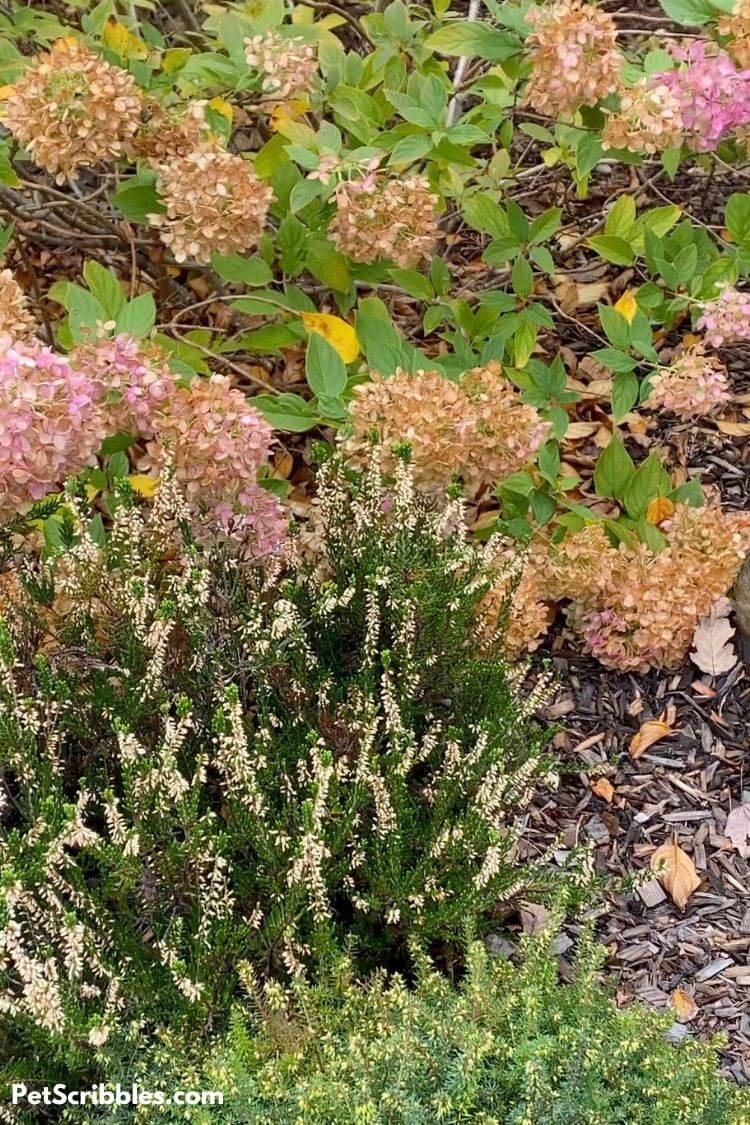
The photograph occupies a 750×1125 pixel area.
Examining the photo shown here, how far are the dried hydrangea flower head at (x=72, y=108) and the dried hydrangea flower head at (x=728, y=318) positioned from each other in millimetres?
1170

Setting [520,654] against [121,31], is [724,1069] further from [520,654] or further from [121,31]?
[121,31]

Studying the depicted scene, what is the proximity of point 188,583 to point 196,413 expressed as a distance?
0.92 ft

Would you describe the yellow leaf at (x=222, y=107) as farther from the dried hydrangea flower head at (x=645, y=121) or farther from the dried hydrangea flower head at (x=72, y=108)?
the dried hydrangea flower head at (x=645, y=121)

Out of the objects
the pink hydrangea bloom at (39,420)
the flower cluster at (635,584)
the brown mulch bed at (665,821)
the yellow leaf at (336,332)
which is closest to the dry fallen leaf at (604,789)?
the brown mulch bed at (665,821)

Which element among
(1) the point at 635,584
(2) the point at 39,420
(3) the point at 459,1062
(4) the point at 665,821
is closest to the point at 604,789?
(4) the point at 665,821

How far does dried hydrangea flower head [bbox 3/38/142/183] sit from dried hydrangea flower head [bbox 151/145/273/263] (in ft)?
0.40

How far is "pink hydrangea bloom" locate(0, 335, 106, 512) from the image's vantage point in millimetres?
1634

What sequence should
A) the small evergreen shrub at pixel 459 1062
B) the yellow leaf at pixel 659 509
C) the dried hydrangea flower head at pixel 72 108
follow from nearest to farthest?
the small evergreen shrub at pixel 459 1062 < the dried hydrangea flower head at pixel 72 108 < the yellow leaf at pixel 659 509

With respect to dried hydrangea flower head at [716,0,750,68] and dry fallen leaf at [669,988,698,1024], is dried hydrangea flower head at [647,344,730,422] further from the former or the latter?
dry fallen leaf at [669,988,698,1024]

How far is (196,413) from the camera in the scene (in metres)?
1.84

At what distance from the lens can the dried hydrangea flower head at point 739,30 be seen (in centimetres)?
202

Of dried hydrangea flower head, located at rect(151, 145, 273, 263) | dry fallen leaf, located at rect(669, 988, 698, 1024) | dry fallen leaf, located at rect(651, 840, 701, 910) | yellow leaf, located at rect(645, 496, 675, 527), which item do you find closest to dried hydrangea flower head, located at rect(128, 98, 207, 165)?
dried hydrangea flower head, located at rect(151, 145, 273, 263)

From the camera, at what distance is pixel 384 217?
82.6 inches

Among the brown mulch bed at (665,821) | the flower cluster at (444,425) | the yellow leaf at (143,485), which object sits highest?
the flower cluster at (444,425)
